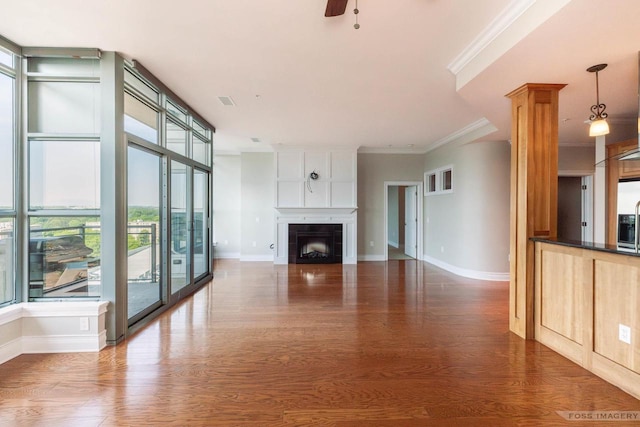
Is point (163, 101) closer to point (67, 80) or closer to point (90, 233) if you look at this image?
point (67, 80)

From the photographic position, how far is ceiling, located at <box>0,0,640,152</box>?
2002 mm

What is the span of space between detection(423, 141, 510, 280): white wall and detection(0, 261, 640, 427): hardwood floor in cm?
175

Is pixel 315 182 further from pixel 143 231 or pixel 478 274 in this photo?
pixel 143 231

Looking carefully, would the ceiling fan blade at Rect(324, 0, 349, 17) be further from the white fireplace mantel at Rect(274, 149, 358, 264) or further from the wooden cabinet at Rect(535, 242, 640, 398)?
the white fireplace mantel at Rect(274, 149, 358, 264)

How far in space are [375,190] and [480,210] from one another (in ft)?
8.14

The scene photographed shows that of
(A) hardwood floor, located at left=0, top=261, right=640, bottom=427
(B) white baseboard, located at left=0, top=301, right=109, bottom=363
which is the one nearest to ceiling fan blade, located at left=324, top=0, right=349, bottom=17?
(A) hardwood floor, located at left=0, top=261, right=640, bottom=427

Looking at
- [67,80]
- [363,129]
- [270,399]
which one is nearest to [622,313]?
[270,399]

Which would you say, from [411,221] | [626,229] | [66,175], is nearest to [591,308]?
[626,229]

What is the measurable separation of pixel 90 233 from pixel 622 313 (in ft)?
14.8

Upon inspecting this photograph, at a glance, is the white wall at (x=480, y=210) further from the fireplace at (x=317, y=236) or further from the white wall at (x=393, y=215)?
the white wall at (x=393, y=215)

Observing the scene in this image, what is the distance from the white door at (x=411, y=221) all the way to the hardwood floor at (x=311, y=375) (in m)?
3.73

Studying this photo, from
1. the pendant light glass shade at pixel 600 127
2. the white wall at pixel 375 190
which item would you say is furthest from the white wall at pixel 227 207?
the pendant light glass shade at pixel 600 127

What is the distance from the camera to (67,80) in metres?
2.64

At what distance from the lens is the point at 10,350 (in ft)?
7.83
